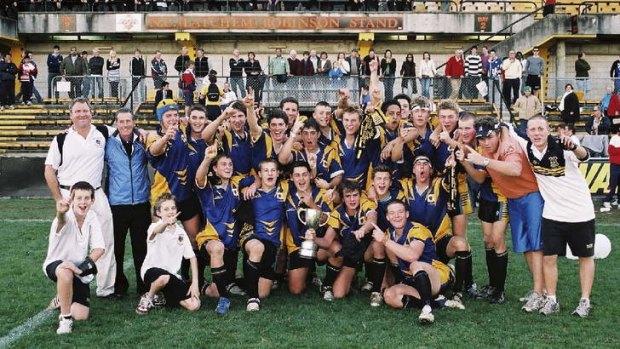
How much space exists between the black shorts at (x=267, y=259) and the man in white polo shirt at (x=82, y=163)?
57.6 inches

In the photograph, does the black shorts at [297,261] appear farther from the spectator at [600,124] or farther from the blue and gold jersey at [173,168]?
the spectator at [600,124]

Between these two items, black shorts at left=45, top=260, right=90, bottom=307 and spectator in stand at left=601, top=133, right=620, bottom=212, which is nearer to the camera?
black shorts at left=45, top=260, right=90, bottom=307

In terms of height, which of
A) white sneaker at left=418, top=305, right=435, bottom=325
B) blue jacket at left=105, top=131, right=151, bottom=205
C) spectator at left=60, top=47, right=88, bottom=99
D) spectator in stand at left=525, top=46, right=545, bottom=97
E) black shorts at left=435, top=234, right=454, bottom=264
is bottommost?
white sneaker at left=418, top=305, right=435, bottom=325

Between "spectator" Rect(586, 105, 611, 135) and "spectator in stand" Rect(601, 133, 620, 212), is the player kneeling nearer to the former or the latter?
"spectator in stand" Rect(601, 133, 620, 212)

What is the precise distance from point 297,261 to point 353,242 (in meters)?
0.64

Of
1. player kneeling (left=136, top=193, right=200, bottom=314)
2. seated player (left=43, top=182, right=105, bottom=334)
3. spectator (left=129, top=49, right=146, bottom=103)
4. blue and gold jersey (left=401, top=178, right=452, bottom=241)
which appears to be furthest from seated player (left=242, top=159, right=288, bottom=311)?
spectator (left=129, top=49, right=146, bottom=103)

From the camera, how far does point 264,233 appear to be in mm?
7227

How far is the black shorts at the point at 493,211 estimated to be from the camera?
23.5 ft

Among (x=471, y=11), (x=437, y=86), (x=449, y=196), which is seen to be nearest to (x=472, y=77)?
(x=437, y=86)

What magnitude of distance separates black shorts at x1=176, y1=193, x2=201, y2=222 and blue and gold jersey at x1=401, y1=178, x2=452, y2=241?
2.22 meters

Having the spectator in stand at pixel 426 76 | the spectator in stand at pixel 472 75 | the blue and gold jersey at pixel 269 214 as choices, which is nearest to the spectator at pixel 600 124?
the spectator in stand at pixel 472 75

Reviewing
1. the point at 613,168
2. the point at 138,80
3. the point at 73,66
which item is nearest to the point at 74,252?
the point at 613,168

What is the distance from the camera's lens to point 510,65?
65.5 ft

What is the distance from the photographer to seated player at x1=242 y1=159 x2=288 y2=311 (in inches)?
277
